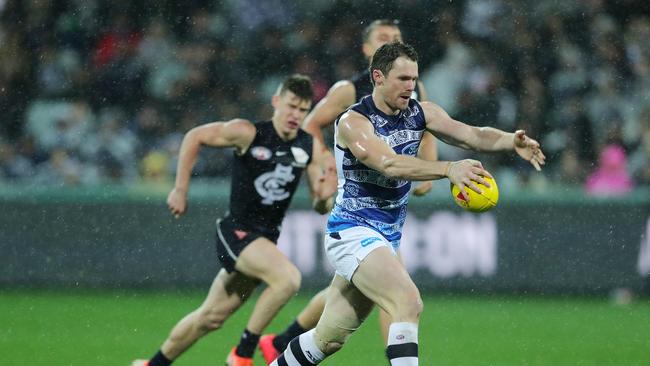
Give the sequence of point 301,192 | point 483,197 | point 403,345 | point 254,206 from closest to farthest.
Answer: point 483,197
point 403,345
point 254,206
point 301,192

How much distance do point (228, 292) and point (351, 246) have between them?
1705mm

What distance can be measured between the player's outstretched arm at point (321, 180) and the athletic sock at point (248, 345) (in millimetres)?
941

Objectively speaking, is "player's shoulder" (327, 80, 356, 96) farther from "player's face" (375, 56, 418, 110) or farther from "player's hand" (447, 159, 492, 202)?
"player's hand" (447, 159, 492, 202)

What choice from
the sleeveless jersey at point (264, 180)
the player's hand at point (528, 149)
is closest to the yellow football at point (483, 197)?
the player's hand at point (528, 149)

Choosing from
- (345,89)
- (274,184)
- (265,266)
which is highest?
(345,89)

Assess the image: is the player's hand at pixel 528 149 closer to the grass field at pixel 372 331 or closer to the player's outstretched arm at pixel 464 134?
the player's outstretched arm at pixel 464 134

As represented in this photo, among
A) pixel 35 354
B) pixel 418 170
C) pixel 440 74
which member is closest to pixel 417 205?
pixel 440 74

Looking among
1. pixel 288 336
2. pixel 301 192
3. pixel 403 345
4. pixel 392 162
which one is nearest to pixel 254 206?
pixel 288 336

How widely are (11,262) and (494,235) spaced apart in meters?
5.25

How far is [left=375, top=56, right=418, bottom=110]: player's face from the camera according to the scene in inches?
230

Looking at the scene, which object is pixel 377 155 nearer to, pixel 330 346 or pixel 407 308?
pixel 407 308

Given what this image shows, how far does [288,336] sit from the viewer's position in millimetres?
7625

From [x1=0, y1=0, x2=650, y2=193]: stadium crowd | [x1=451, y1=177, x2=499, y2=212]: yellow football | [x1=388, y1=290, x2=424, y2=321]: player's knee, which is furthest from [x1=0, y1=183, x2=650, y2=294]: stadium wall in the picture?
[x1=451, y1=177, x2=499, y2=212]: yellow football

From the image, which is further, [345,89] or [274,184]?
[274,184]
